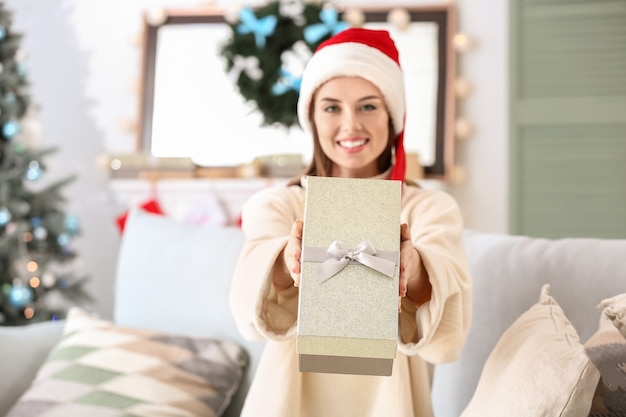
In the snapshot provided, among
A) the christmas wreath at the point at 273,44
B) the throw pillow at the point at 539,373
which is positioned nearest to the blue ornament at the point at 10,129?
the christmas wreath at the point at 273,44

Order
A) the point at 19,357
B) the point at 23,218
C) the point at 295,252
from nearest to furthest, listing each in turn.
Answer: the point at 295,252
the point at 19,357
the point at 23,218

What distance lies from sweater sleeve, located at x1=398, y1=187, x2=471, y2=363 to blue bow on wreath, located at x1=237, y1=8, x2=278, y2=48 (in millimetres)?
2439

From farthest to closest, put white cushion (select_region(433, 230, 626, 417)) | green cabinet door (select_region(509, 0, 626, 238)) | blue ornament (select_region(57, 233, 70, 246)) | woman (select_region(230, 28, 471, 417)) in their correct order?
green cabinet door (select_region(509, 0, 626, 238)) → blue ornament (select_region(57, 233, 70, 246)) → white cushion (select_region(433, 230, 626, 417)) → woman (select_region(230, 28, 471, 417))

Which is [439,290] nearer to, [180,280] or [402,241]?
[402,241]

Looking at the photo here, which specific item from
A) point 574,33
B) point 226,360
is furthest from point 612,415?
point 574,33

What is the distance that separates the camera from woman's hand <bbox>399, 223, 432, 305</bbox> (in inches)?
42.1

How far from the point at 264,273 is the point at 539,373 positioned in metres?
0.43

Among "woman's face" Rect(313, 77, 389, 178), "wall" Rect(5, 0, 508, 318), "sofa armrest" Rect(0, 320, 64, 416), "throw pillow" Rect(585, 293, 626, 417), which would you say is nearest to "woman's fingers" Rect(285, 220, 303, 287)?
"woman's face" Rect(313, 77, 389, 178)

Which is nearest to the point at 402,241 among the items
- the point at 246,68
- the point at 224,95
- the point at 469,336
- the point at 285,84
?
the point at 469,336

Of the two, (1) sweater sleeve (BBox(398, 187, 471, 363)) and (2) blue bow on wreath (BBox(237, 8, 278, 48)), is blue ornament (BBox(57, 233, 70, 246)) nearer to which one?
(2) blue bow on wreath (BBox(237, 8, 278, 48))

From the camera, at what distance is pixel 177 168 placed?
3.75 m

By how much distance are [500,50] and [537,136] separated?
1.64 feet

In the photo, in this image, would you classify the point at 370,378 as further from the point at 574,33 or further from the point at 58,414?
the point at 574,33

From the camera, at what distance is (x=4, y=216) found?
3.15 metres
